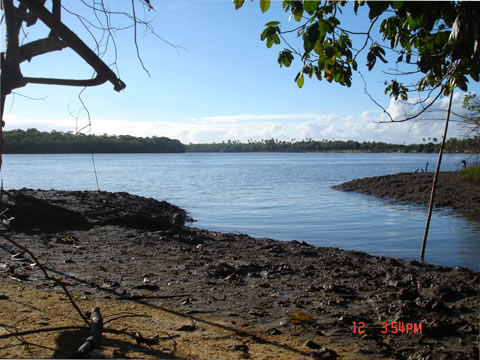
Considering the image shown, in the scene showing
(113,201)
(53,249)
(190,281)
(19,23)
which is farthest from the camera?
(113,201)

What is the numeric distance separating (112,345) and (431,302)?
3.62 metres

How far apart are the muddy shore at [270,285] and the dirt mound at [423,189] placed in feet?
48.3

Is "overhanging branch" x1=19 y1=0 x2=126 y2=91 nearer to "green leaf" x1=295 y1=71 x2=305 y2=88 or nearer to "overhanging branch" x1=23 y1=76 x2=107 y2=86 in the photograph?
"overhanging branch" x1=23 y1=76 x2=107 y2=86

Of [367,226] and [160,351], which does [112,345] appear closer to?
[160,351]

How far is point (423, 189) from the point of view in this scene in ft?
80.3

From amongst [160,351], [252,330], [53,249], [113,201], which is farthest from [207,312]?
[113,201]

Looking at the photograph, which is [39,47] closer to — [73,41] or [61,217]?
[73,41]

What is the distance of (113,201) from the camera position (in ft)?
55.4

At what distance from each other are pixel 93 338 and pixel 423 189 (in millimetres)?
24053

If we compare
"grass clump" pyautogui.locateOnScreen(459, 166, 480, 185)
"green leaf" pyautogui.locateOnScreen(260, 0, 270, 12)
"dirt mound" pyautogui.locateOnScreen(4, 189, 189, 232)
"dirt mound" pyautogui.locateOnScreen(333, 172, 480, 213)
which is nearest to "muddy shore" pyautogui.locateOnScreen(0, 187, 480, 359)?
"dirt mound" pyautogui.locateOnScreen(4, 189, 189, 232)

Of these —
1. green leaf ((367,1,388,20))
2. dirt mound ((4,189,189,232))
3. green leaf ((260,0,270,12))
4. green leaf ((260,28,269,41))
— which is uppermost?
green leaf ((260,28,269,41))

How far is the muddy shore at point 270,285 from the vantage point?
13.6 feet
